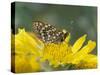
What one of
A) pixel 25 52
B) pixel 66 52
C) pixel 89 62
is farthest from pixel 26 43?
pixel 89 62

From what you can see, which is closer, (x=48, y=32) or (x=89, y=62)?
(x=48, y=32)

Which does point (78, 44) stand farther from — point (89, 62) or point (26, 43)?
point (26, 43)

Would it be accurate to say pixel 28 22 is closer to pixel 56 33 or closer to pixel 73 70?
pixel 56 33

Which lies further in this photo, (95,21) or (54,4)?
(95,21)

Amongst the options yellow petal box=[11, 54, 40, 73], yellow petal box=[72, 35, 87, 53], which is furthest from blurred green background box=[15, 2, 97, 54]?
yellow petal box=[11, 54, 40, 73]

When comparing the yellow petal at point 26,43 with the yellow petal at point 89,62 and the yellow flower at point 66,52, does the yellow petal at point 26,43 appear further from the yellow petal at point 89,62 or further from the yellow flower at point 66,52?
the yellow petal at point 89,62
